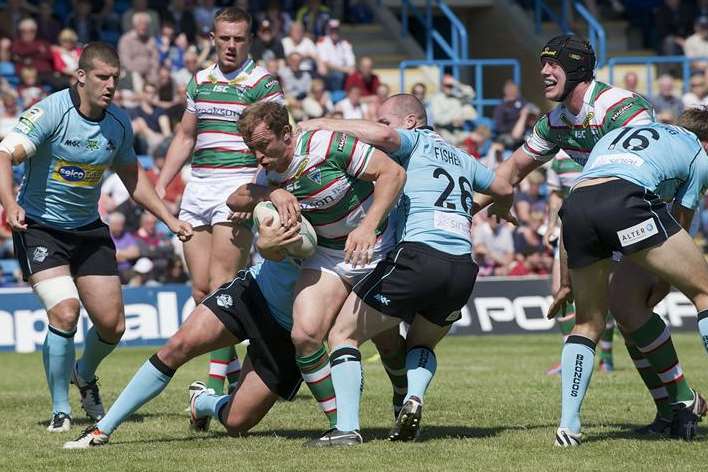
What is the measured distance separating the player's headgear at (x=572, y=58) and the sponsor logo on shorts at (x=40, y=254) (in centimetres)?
352

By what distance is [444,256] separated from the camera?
789 centimetres

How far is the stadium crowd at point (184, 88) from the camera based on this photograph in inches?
758

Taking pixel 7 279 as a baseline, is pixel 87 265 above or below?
above

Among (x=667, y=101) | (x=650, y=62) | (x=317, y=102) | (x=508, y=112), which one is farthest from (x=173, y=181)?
(x=650, y=62)

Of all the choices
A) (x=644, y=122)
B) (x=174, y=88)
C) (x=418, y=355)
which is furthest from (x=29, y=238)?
(x=174, y=88)

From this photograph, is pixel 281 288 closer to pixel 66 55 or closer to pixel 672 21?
pixel 66 55

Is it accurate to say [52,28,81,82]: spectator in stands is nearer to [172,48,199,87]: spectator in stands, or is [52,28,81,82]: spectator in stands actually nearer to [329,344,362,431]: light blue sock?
[172,48,199,87]: spectator in stands

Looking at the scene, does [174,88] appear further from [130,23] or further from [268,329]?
[268,329]

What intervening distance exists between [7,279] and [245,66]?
989 cm

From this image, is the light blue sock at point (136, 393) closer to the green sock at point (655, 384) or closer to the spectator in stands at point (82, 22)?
the green sock at point (655, 384)

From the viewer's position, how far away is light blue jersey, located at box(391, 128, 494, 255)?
26.1ft

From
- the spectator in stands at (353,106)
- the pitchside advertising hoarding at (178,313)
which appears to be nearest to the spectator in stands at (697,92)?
the spectator in stands at (353,106)

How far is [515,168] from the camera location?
28.8ft

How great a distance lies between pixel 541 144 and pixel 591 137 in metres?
0.43
